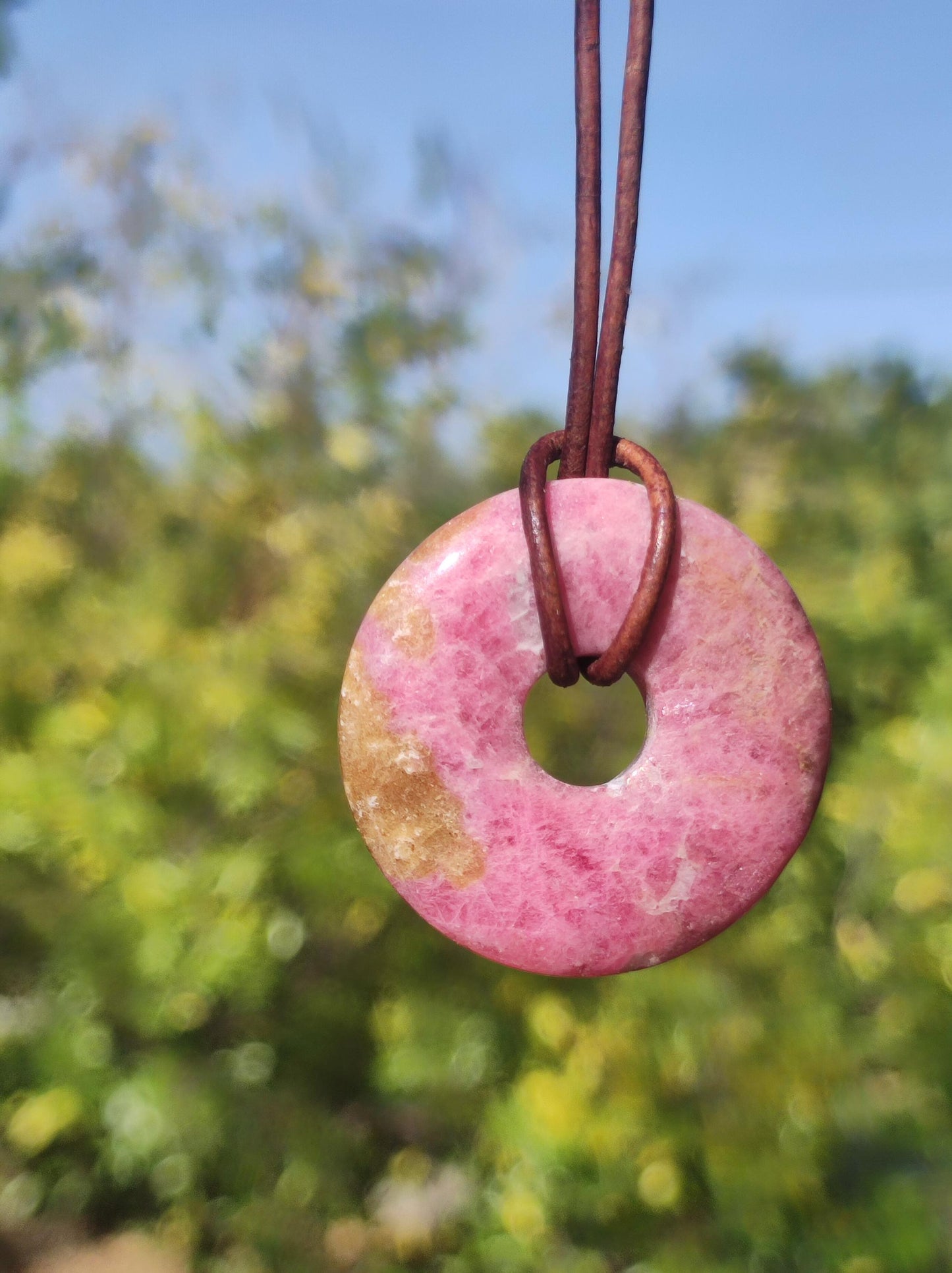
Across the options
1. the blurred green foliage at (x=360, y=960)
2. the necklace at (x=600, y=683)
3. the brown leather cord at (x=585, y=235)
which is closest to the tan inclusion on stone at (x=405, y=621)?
the necklace at (x=600, y=683)

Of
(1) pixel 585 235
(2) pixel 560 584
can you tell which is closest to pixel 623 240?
(1) pixel 585 235

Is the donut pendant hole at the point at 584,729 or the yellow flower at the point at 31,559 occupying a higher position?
the yellow flower at the point at 31,559

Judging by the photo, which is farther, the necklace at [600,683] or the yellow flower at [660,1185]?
the yellow flower at [660,1185]

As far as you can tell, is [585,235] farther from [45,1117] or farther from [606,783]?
[45,1117]

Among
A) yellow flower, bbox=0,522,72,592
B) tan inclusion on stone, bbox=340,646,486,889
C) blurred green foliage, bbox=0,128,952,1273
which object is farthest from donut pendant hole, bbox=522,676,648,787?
tan inclusion on stone, bbox=340,646,486,889

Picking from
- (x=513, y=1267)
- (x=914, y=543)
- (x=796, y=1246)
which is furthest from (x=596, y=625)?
(x=914, y=543)

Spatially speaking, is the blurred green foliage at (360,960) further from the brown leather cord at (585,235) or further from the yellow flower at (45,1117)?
the brown leather cord at (585,235)
